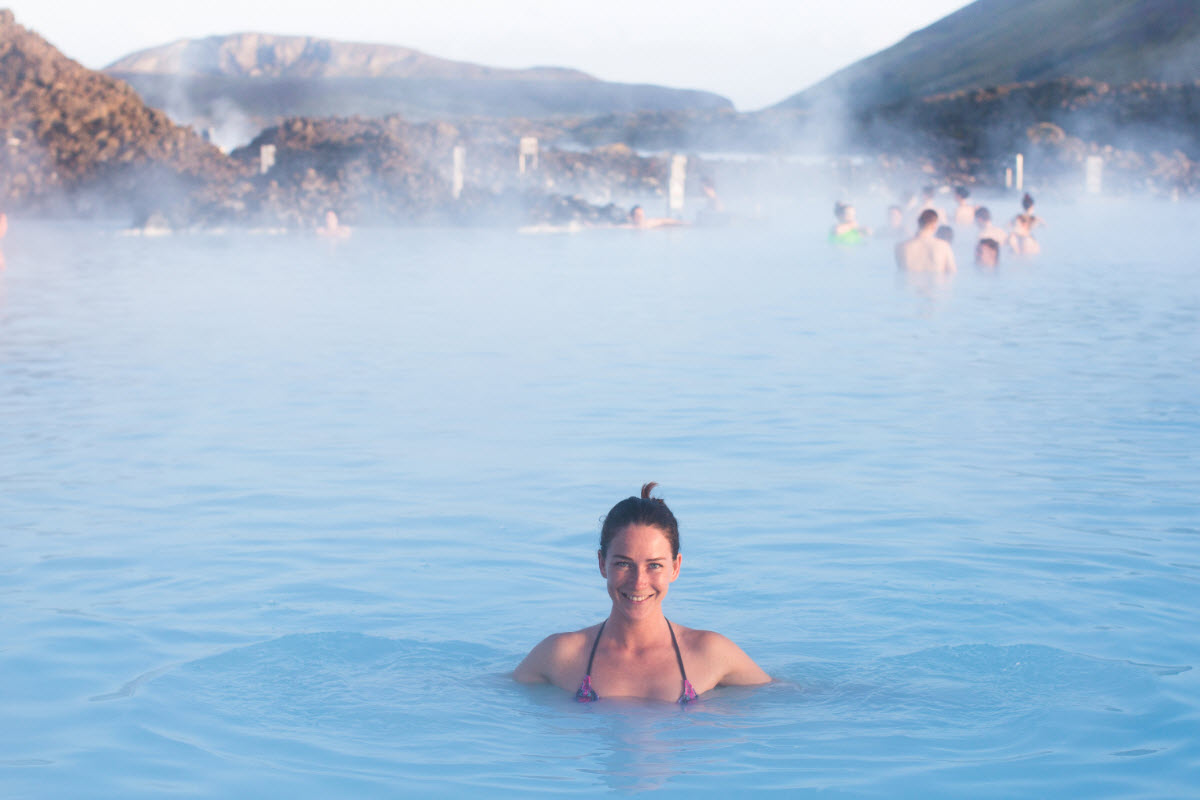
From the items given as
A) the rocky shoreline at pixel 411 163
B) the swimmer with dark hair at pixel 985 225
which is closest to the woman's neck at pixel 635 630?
the swimmer with dark hair at pixel 985 225

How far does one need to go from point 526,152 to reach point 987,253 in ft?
63.6

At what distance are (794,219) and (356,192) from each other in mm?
10513

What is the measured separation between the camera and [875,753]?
3.29 m

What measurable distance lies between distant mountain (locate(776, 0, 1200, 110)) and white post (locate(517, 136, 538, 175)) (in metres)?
54.0

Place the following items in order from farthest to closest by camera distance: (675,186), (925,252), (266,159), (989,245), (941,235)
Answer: (675,186) → (266,159) → (941,235) → (989,245) → (925,252)

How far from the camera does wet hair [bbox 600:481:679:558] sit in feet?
10.0

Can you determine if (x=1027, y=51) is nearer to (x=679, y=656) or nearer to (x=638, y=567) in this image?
(x=679, y=656)

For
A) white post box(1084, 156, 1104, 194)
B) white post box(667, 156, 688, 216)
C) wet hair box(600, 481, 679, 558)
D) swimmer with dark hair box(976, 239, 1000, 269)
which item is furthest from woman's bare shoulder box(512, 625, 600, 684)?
white post box(1084, 156, 1104, 194)

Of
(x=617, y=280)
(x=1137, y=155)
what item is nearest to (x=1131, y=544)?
(x=617, y=280)

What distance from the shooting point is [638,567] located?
3.09m

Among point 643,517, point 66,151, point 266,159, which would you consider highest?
point 66,151

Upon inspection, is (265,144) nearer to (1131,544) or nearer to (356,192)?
(356,192)

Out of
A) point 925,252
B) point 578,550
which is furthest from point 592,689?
point 925,252

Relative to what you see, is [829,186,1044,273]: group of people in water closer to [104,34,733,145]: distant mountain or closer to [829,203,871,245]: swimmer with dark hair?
[829,203,871,245]: swimmer with dark hair
